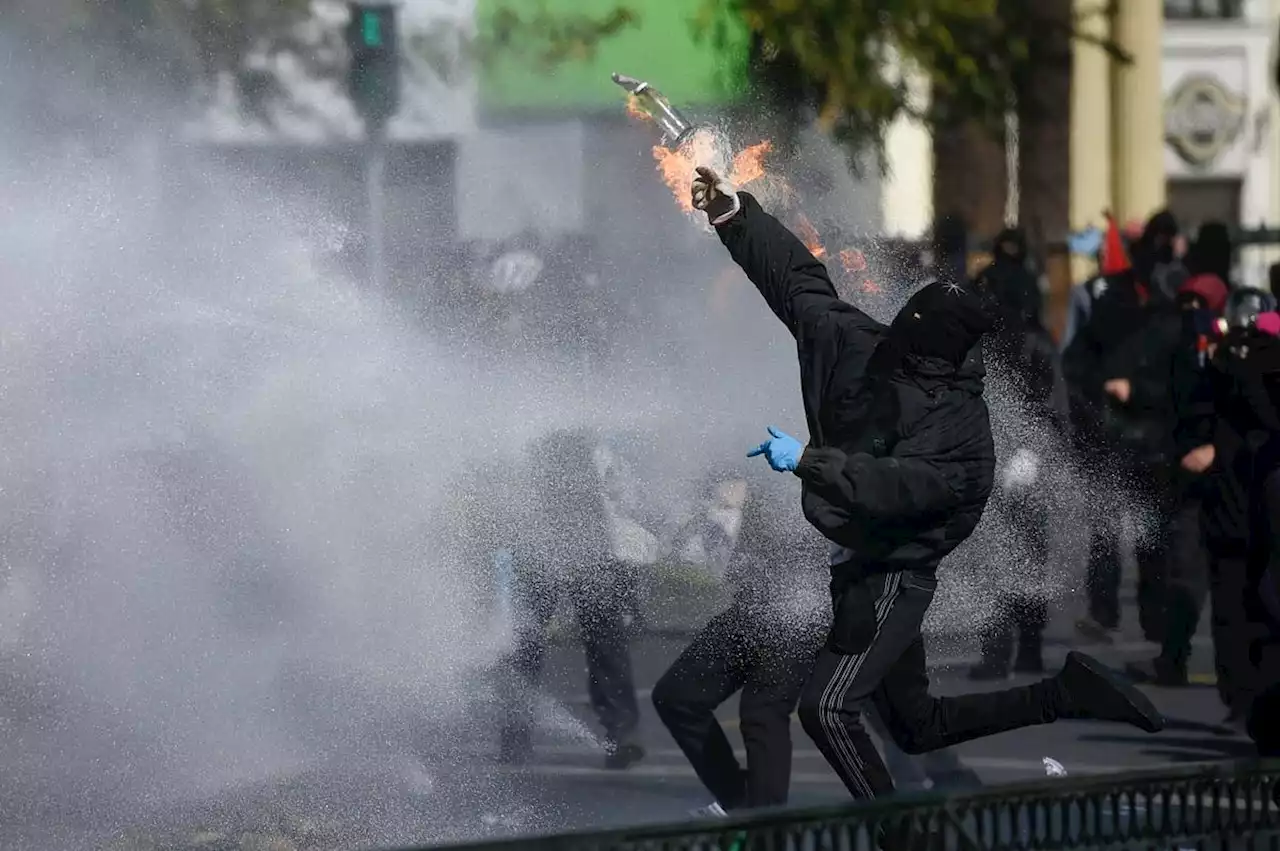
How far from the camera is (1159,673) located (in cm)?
1035

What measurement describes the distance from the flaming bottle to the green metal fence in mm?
2556

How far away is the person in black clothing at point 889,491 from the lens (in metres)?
6.48

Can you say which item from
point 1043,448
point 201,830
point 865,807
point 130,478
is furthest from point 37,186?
point 865,807

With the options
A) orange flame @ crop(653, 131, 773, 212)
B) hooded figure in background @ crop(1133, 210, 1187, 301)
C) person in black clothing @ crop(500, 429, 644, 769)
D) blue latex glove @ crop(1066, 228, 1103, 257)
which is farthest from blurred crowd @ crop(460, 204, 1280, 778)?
blue latex glove @ crop(1066, 228, 1103, 257)

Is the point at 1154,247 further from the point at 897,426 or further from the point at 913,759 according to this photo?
the point at 897,426

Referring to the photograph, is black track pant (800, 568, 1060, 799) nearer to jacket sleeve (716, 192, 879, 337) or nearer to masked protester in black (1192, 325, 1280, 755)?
jacket sleeve (716, 192, 879, 337)

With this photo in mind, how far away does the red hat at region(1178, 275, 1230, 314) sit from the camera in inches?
460

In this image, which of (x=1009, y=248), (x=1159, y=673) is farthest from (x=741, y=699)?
(x=1009, y=248)

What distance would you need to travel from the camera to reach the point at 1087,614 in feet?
35.6

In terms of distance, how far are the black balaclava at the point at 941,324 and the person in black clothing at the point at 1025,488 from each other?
300 cm

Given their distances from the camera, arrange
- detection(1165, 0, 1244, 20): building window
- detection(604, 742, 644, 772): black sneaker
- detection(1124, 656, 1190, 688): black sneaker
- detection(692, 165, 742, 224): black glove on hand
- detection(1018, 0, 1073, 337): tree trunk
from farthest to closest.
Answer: detection(1165, 0, 1244, 20): building window, detection(1018, 0, 1073, 337): tree trunk, detection(1124, 656, 1190, 688): black sneaker, detection(604, 742, 644, 772): black sneaker, detection(692, 165, 742, 224): black glove on hand

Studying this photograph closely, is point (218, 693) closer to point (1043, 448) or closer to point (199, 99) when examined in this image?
point (1043, 448)

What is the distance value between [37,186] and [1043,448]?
4294mm

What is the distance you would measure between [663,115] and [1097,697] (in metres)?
2.08
